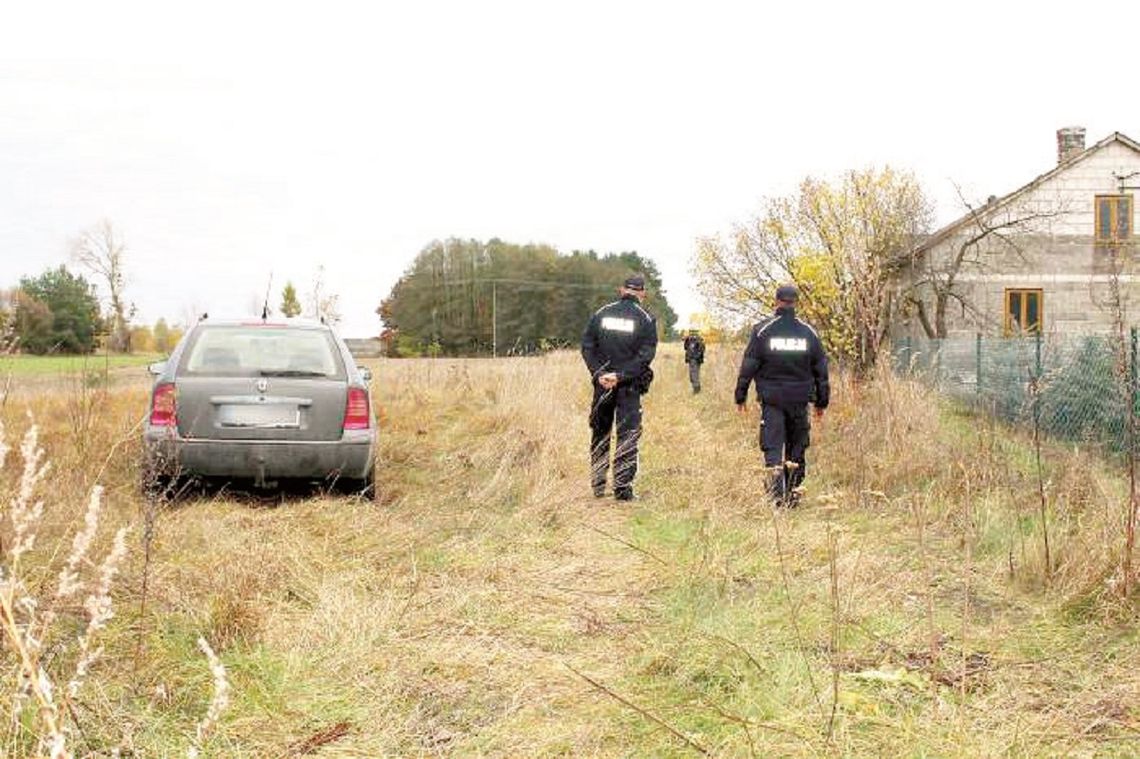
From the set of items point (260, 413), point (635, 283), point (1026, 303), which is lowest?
point (260, 413)

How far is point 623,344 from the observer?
25.5 feet

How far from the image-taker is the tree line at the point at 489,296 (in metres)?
62.0

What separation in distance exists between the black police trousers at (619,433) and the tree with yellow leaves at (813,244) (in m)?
12.1

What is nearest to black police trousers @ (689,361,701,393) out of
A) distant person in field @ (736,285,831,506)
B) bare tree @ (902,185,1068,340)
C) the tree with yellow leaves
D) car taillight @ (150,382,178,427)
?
the tree with yellow leaves

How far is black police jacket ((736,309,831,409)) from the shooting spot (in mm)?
7359

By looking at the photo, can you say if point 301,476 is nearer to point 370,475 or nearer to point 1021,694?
point 370,475

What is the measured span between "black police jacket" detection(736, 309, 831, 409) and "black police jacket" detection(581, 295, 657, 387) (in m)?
0.82

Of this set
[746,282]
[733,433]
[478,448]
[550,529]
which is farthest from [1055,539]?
[746,282]

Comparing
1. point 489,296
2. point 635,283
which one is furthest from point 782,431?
point 489,296

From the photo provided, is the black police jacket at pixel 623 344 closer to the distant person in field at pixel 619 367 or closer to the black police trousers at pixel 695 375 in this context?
the distant person in field at pixel 619 367

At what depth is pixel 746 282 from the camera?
75.3 ft

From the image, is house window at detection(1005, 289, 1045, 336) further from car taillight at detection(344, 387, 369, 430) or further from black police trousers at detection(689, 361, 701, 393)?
car taillight at detection(344, 387, 369, 430)

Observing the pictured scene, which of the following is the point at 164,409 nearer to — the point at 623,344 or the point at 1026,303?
the point at 623,344

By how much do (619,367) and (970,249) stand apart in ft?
71.1
